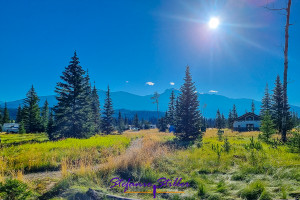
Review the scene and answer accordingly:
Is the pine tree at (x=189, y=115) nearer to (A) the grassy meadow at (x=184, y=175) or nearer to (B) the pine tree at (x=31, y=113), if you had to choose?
(A) the grassy meadow at (x=184, y=175)

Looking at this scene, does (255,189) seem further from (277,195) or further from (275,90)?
(275,90)

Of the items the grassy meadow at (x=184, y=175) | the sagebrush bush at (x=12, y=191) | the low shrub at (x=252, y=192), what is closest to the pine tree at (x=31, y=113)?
the grassy meadow at (x=184, y=175)

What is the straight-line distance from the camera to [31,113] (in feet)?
130

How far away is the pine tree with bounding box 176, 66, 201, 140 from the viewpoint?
19.7 metres

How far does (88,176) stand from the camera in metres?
5.88

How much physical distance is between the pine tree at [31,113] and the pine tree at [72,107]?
22489 mm

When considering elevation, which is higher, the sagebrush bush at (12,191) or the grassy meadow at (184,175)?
the sagebrush bush at (12,191)

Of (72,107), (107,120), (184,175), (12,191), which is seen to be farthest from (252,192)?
(107,120)

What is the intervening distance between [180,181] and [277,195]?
2.69 meters

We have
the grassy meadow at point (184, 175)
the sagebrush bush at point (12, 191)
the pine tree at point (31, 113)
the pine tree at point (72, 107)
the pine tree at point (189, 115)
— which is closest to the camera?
the sagebrush bush at point (12, 191)

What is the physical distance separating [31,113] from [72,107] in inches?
948

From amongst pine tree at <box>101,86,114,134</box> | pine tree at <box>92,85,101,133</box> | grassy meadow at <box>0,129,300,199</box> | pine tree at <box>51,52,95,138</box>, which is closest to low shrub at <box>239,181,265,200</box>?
grassy meadow at <box>0,129,300,199</box>

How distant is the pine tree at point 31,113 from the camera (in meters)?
39.8

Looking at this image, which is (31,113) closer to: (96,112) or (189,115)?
(96,112)
